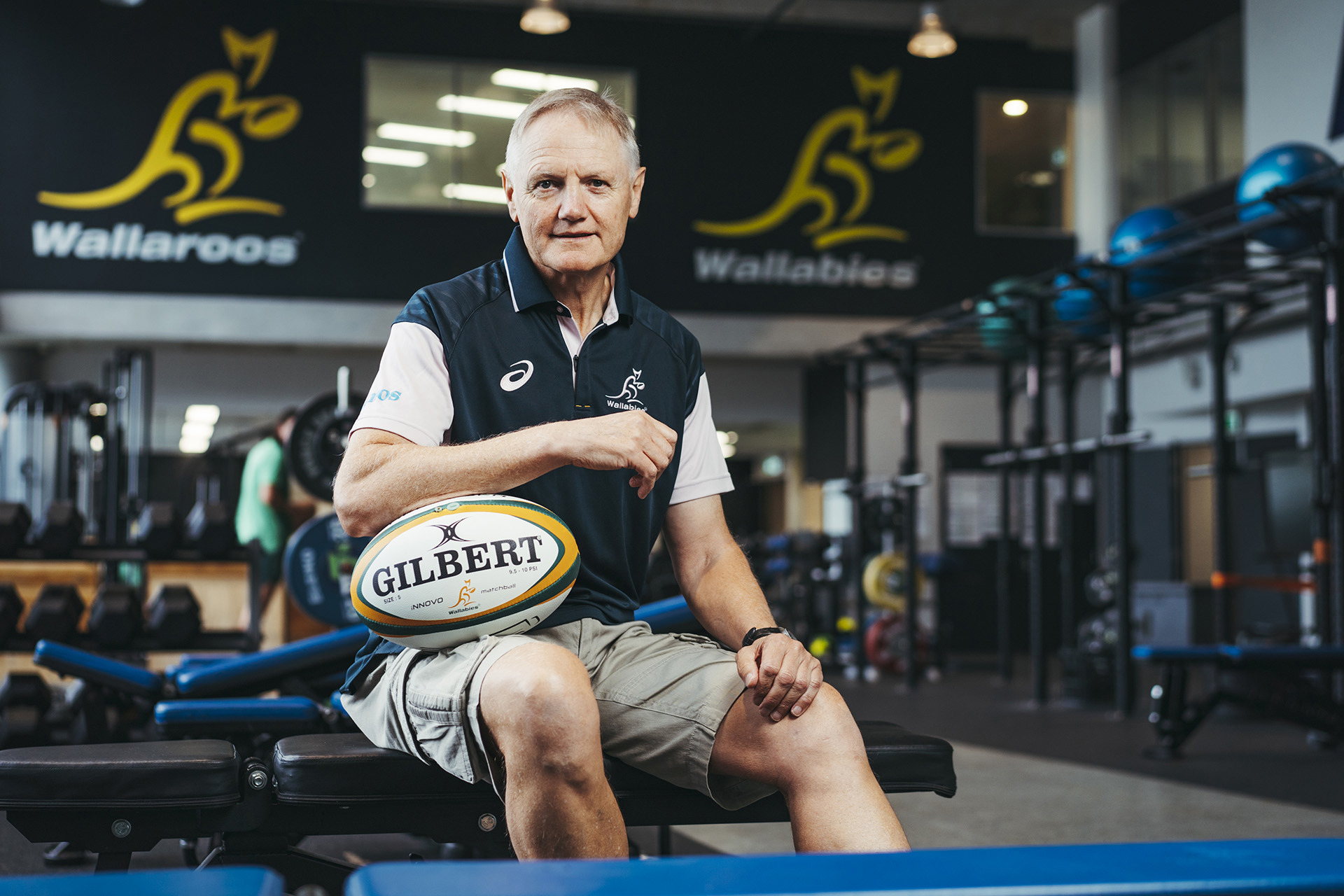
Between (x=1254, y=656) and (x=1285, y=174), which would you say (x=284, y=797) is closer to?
(x=1254, y=656)

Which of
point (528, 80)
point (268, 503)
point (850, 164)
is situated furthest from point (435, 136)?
point (268, 503)

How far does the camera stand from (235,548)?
4.66 metres

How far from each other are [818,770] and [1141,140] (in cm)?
1055

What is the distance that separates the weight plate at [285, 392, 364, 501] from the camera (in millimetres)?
4559

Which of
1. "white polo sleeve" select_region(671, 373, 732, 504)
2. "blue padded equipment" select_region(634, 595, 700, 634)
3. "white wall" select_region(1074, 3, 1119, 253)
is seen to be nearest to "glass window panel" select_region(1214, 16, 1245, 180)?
"white wall" select_region(1074, 3, 1119, 253)

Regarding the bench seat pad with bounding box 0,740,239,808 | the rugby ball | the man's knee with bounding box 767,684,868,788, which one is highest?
the rugby ball

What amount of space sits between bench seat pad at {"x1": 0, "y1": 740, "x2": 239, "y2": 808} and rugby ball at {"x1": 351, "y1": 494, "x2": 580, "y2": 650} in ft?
0.96

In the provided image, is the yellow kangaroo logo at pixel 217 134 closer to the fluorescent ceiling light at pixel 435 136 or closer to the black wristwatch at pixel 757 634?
the fluorescent ceiling light at pixel 435 136

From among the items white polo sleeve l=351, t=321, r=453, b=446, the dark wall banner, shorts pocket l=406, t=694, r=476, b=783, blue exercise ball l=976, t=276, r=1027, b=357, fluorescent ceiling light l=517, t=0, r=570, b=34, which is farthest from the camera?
the dark wall banner

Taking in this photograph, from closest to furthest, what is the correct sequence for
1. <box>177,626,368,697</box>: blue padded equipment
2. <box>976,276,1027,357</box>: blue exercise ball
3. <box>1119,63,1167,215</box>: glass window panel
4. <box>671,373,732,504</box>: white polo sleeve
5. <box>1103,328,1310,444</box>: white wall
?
<box>671,373,732,504</box>: white polo sleeve, <box>177,626,368,697</box>: blue padded equipment, <box>976,276,1027,357</box>: blue exercise ball, <box>1103,328,1310,444</box>: white wall, <box>1119,63,1167,215</box>: glass window panel

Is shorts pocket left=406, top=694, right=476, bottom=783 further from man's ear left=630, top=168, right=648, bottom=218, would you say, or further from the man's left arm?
man's ear left=630, top=168, right=648, bottom=218

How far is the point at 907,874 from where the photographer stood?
2.54 feet

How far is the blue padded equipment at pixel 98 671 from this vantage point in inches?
100.0

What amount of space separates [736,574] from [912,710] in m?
5.19
